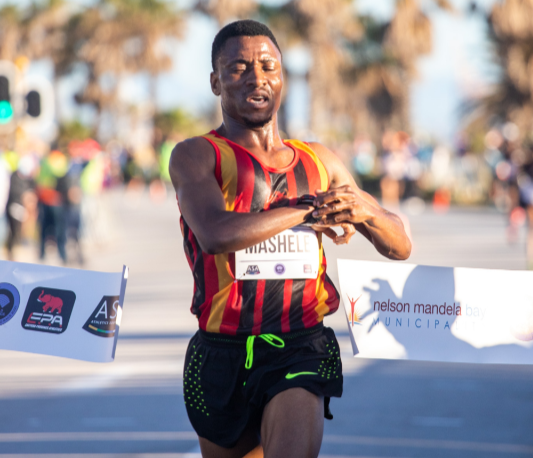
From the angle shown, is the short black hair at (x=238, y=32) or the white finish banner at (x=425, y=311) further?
the white finish banner at (x=425, y=311)

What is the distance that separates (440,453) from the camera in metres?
5.23

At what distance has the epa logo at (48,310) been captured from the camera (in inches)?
142

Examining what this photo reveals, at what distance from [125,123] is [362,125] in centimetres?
1882

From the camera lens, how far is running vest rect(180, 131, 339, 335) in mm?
2961

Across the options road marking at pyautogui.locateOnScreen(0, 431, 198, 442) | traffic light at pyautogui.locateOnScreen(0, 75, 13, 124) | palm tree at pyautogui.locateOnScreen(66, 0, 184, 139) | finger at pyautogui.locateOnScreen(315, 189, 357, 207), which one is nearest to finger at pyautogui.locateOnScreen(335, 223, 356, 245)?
finger at pyautogui.locateOnScreen(315, 189, 357, 207)

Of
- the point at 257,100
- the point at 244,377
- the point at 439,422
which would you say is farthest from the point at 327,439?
the point at 257,100

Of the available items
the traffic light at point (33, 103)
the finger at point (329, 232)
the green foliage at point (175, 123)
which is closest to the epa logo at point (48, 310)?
the finger at point (329, 232)

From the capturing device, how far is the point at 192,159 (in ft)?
9.70

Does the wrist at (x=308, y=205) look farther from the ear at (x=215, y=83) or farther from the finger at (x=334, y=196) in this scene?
the ear at (x=215, y=83)

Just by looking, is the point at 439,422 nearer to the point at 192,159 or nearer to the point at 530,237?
the point at 192,159

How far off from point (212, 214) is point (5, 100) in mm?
11395

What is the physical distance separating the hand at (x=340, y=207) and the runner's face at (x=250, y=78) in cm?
33

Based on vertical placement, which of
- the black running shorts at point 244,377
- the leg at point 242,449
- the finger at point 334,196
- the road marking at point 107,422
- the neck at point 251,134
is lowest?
the road marking at point 107,422

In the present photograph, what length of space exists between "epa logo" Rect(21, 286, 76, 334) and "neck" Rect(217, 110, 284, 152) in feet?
3.14
